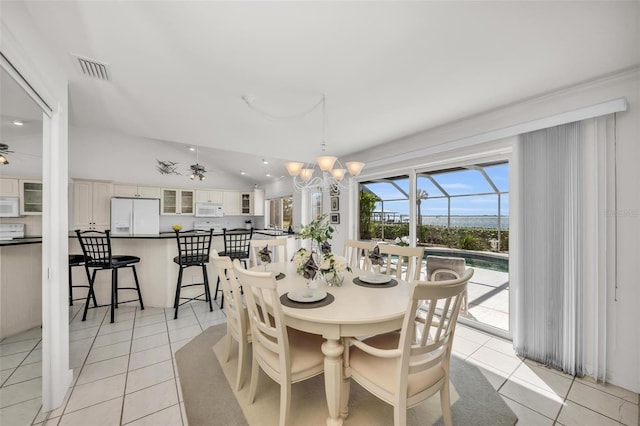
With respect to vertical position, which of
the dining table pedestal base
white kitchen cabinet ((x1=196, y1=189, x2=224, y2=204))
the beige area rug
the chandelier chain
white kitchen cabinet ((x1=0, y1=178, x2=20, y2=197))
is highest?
the chandelier chain

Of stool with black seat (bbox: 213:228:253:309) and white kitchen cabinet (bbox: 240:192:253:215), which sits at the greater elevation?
white kitchen cabinet (bbox: 240:192:253:215)

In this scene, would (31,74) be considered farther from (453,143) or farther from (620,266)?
(620,266)

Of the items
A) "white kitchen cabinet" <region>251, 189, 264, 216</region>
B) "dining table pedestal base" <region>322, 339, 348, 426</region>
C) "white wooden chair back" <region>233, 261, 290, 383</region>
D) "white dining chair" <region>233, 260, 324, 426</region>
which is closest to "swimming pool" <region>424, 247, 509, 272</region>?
"white dining chair" <region>233, 260, 324, 426</region>

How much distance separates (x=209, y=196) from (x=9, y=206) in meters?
5.74

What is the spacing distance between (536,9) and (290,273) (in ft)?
8.19

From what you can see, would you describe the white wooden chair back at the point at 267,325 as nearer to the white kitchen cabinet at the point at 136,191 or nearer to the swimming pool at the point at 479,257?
the swimming pool at the point at 479,257

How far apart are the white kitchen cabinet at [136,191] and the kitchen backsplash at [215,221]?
2.26 feet

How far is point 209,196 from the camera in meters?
6.92

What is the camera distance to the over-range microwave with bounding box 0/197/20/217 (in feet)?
4.21

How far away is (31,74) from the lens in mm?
1396

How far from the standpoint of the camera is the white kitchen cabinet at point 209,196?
6.76 m

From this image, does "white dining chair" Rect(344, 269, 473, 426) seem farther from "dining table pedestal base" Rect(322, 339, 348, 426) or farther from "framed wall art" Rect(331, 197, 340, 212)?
"framed wall art" Rect(331, 197, 340, 212)

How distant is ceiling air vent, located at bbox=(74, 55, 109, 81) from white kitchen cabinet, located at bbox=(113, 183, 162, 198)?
4337mm

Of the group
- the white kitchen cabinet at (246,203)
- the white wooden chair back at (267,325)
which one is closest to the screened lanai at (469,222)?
the white wooden chair back at (267,325)
